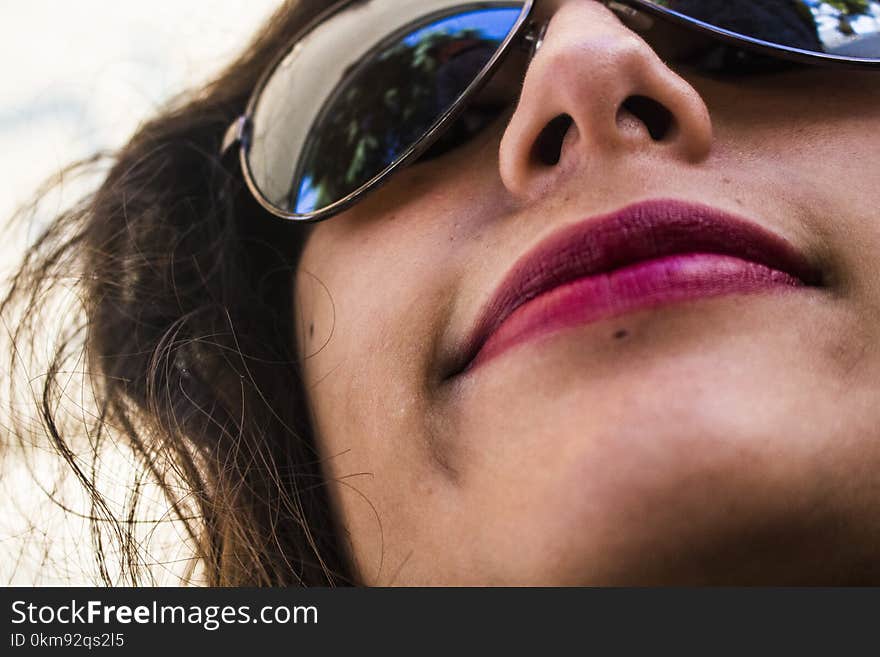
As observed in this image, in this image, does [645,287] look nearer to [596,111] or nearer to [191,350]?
[596,111]

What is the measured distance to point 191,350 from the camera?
136 cm

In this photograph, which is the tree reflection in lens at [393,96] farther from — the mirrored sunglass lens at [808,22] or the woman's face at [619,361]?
the mirrored sunglass lens at [808,22]

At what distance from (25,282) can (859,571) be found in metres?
1.58

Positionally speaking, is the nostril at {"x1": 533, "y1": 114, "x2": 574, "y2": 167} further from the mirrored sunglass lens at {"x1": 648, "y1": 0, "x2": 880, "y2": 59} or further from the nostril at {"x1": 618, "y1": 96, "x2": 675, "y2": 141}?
the mirrored sunglass lens at {"x1": 648, "y1": 0, "x2": 880, "y2": 59}

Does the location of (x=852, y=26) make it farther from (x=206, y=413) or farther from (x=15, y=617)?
(x=15, y=617)

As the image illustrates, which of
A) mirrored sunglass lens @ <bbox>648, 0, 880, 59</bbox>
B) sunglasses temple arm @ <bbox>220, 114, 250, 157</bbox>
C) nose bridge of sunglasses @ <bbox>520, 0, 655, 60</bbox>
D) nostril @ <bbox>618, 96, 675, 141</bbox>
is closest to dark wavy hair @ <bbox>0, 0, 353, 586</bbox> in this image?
sunglasses temple arm @ <bbox>220, 114, 250, 157</bbox>

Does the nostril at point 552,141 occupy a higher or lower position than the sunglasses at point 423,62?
lower

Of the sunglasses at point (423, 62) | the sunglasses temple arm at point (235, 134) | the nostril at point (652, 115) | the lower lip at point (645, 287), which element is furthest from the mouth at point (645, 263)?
the sunglasses temple arm at point (235, 134)

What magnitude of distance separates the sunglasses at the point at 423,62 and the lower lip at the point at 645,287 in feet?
1.19

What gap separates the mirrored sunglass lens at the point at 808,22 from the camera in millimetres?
982

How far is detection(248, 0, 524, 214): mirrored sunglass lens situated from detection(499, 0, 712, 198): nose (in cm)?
20

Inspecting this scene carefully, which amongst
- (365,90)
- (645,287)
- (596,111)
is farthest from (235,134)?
(645,287)

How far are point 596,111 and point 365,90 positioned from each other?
0.45 m

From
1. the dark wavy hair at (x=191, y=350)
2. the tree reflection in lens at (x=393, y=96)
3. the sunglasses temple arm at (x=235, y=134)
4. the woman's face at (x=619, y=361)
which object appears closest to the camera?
the woman's face at (x=619, y=361)
